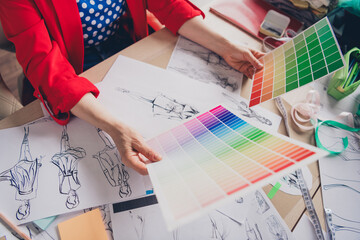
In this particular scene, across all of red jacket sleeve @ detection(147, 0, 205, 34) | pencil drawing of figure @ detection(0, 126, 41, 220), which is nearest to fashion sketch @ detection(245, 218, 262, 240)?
pencil drawing of figure @ detection(0, 126, 41, 220)

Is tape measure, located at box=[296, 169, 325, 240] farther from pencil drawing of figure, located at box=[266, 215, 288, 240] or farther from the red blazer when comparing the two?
the red blazer

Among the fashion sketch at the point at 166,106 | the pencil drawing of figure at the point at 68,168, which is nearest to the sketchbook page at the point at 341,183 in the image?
the fashion sketch at the point at 166,106

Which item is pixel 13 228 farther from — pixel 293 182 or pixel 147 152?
pixel 293 182

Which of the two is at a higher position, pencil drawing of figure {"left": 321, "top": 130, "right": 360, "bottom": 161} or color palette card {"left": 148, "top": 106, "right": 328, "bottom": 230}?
color palette card {"left": 148, "top": 106, "right": 328, "bottom": 230}

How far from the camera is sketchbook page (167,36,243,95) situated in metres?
0.77

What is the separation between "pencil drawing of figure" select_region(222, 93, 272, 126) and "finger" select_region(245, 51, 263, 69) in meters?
0.14

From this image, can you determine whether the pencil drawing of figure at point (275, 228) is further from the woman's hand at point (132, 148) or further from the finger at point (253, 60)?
the finger at point (253, 60)

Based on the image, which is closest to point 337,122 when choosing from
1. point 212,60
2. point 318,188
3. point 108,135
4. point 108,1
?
point 318,188

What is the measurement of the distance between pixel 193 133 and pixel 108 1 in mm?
572

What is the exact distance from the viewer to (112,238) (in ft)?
1.73

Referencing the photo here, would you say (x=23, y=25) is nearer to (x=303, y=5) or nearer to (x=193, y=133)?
(x=193, y=133)

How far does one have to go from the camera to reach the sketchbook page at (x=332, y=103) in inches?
30.3

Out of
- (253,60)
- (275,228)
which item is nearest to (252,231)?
(275,228)

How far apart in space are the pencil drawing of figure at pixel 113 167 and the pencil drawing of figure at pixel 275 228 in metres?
0.36
